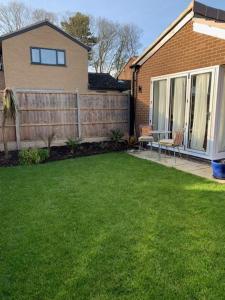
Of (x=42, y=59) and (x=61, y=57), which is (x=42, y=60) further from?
(x=61, y=57)

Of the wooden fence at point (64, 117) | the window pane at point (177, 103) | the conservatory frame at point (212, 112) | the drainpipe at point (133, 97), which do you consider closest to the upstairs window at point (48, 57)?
the wooden fence at point (64, 117)

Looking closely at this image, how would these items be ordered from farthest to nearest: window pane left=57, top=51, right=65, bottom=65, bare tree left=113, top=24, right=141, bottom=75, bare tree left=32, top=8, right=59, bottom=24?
1. bare tree left=113, top=24, right=141, bottom=75
2. bare tree left=32, top=8, right=59, bottom=24
3. window pane left=57, top=51, right=65, bottom=65

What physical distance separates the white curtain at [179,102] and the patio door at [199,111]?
31 centimetres

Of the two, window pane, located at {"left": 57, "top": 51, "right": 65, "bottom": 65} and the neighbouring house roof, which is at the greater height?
window pane, located at {"left": 57, "top": 51, "right": 65, "bottom": 65}

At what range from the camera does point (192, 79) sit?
6684mm

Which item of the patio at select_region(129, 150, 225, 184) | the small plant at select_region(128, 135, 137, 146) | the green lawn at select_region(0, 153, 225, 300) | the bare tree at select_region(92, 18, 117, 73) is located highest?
the bare tree at select_region(92, 18, 117, 73)

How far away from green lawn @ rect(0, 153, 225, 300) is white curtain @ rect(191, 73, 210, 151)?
1746 mm

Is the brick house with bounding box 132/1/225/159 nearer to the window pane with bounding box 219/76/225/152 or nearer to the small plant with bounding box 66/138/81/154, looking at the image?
the window pane with bounding box 219/76/225/152

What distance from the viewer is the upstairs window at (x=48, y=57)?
14758mm

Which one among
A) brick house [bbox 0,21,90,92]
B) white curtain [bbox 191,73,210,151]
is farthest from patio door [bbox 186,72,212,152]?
brick house [bbox 0,21,90,92]

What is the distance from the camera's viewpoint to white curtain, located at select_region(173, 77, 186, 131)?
7082 millimetres

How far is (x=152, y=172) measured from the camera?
5.79 m

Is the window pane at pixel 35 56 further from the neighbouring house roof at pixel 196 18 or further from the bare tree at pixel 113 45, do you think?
the bare tree at pixel 113 45

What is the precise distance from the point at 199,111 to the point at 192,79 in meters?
0.90
